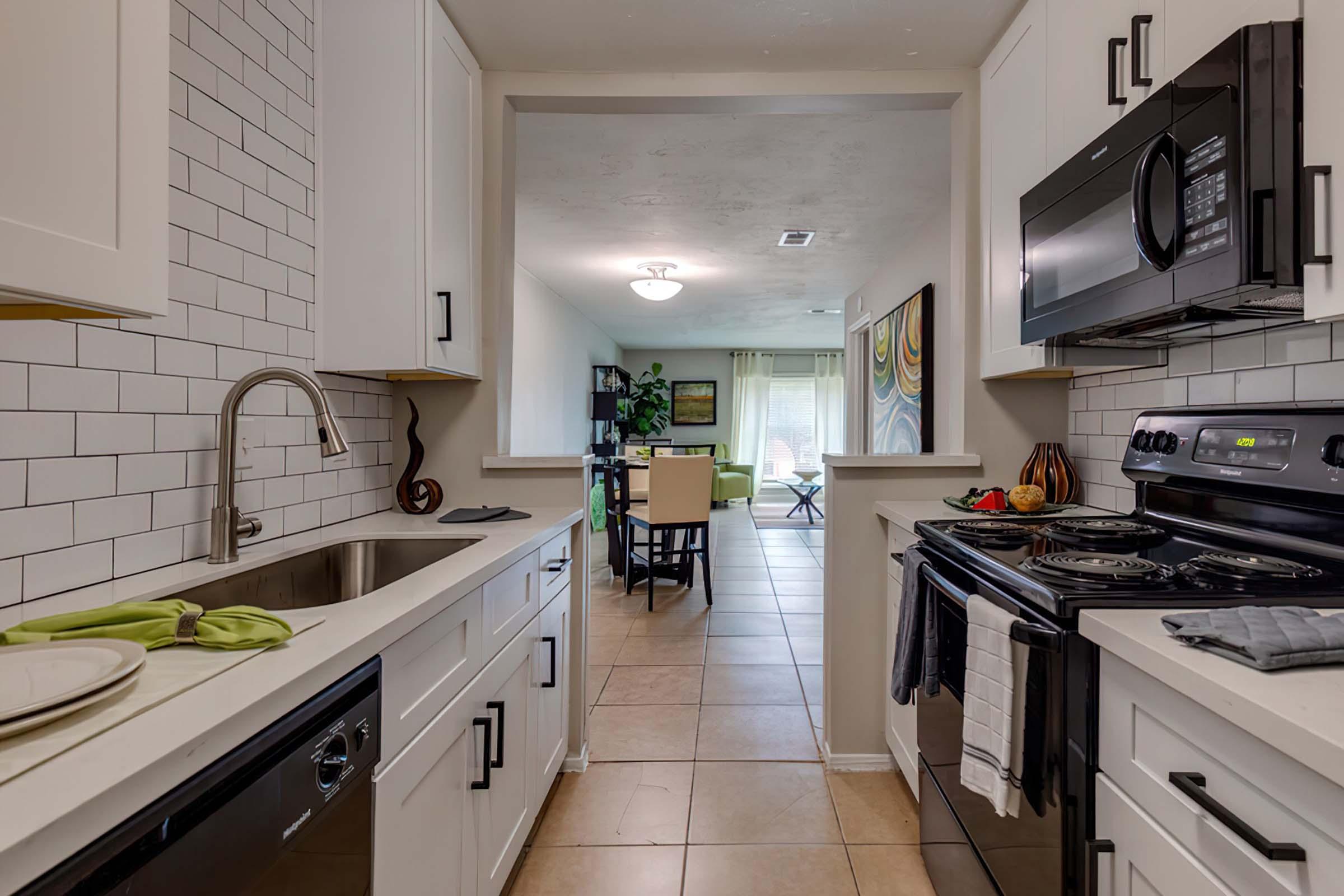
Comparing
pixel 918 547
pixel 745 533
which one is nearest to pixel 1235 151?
pixel 918 547

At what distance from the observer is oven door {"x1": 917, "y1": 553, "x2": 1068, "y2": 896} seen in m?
1.02

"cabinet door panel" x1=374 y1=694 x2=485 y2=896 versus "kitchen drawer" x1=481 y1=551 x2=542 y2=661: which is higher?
"kitchen drawer" x1=481 y1=551 x2=542 y2=661

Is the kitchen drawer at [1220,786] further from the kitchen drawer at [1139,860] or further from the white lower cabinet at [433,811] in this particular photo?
the white lower cabinet at [433,811]

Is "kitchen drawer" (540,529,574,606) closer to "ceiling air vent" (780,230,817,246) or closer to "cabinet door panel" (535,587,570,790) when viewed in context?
"cabinet door panel" (535,587,570,790)

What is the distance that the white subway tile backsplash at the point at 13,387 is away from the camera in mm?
980

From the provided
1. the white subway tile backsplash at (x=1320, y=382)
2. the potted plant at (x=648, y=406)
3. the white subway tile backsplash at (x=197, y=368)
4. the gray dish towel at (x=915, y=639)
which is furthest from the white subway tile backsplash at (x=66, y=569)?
the potted plant at (x=648, y=406)

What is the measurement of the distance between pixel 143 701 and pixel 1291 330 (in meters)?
1.96

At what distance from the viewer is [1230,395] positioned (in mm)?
1530

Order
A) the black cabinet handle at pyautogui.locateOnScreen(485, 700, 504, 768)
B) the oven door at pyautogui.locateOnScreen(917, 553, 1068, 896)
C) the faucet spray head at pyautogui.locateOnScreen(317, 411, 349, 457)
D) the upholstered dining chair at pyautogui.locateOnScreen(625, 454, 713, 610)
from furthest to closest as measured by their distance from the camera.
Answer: the upholstered dining chair at pyautogui.locateOnScreen(625, 454, 713, 610)
the black cabinet handle at pyautogui.locateOnScreen(485, 700, 504, 768)
the faucet spray head at pyautogui.locateOnScreen(317, 411, 349, 457)
the oven door at pyautogui.locateOnScreen(917, 553, 1068, 896)

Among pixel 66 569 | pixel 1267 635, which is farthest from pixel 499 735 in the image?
pixel 1267 635

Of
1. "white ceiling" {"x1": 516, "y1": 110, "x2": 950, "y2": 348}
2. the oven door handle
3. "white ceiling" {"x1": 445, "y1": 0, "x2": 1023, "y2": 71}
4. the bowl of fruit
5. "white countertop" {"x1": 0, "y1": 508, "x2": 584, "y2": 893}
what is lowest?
the oven door handle

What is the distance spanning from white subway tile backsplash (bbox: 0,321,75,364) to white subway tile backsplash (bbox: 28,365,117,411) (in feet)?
0.05

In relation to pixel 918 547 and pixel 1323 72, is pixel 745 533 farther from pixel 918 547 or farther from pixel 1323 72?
pixel 1323 72

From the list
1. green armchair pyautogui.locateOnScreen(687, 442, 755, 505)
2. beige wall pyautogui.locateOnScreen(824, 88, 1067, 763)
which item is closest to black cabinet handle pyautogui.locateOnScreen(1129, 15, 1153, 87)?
beige wall pyautogui.locateOnScreen(824, 88, 1067, 763)
